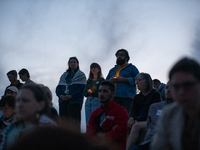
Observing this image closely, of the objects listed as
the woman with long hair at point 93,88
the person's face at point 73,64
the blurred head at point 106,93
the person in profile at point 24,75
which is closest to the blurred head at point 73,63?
the person's face at point 73,64

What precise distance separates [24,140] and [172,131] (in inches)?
51.6

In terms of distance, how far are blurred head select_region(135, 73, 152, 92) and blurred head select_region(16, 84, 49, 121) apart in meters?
2.07

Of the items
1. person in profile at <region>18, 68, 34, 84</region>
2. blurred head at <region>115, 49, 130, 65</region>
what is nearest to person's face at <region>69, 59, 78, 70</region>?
blurred head at <region>115, 49, 130, 65</region>

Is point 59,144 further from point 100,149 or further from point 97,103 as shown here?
point 97,103

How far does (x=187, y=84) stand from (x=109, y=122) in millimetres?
2182

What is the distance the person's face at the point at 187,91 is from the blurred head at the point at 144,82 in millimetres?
2519

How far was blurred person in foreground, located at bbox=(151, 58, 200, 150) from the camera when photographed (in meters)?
1.51

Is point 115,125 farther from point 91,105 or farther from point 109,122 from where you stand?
point 91,105

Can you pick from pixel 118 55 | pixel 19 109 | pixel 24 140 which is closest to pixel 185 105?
pixel 24 140

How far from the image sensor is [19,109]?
2.38 meters

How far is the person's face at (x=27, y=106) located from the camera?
2.35 meters

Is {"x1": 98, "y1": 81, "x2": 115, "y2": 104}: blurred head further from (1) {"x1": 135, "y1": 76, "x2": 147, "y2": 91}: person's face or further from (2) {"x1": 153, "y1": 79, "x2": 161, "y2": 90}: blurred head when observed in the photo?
(2) {"x1": 153, "y1": 79, "x2": 161, "y2": 90}: blurred head

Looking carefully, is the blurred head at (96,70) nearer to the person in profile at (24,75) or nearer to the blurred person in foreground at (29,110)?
the person in profile at (24,75)

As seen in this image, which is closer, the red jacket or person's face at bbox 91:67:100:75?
the red jacket
